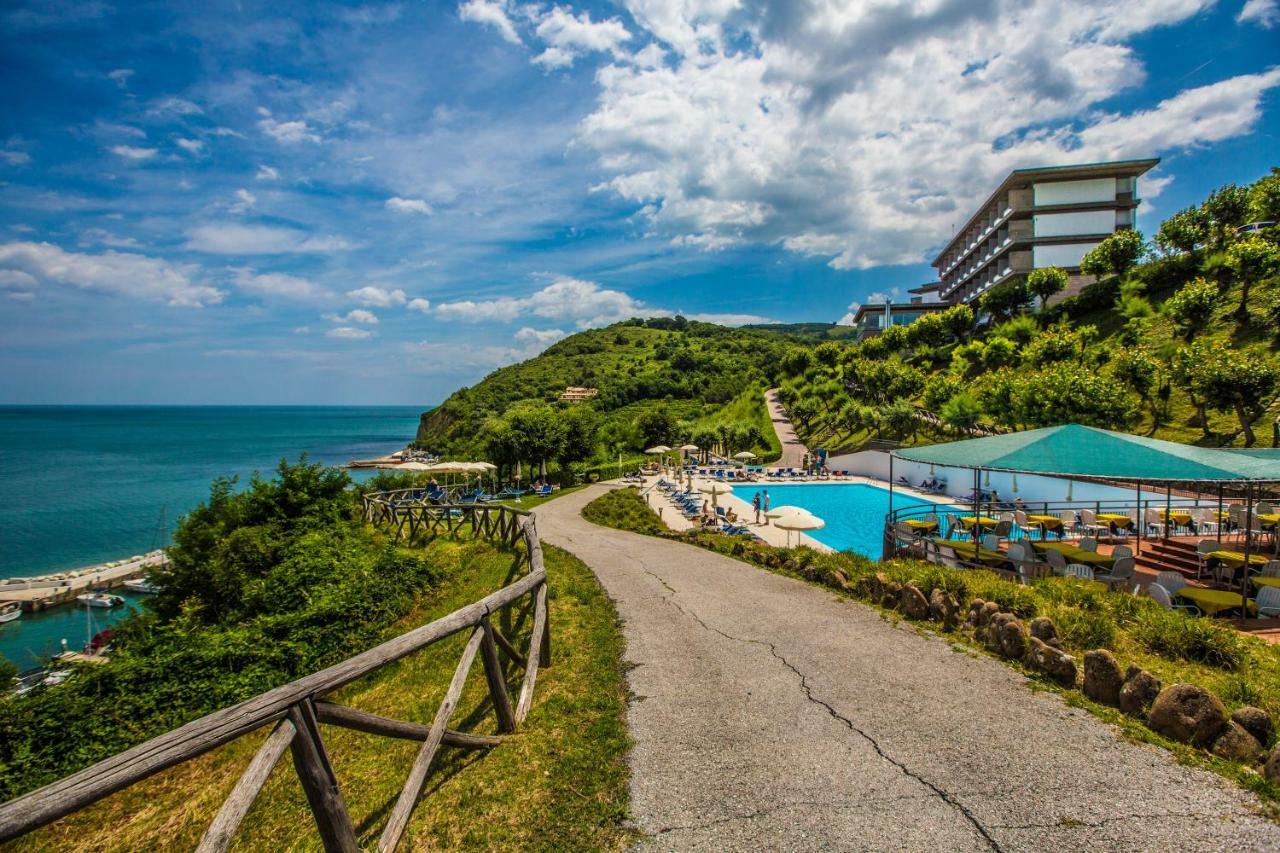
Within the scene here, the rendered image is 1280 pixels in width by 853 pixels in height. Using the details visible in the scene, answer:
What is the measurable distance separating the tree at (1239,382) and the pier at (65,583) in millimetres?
43582

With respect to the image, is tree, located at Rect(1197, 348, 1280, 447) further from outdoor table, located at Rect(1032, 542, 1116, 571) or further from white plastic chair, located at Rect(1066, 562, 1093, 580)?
white plastic chair, located at Rect(1066, 562, 1093, 580)

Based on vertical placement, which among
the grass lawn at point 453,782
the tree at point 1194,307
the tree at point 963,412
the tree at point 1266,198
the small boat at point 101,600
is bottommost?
the small boat at point 101,600

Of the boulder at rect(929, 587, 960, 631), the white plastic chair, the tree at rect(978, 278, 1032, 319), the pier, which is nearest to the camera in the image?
the boulder at rect(929, 587, 960, 631)

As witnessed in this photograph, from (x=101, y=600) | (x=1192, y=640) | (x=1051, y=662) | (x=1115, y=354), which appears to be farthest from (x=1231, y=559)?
(x=101, y=600)

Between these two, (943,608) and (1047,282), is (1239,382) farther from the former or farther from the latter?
(1047,282)

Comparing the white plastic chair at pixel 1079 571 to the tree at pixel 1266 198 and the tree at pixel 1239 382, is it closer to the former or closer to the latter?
the tree at pixel 1239 382

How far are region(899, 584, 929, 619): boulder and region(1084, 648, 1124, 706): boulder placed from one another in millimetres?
2579

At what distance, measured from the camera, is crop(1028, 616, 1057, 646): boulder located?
267 inches

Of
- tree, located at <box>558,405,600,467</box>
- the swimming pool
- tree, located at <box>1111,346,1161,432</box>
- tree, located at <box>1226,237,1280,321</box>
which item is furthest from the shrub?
tree, located at <box>1226,237,1280,321</box>

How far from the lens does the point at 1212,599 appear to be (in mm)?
8492

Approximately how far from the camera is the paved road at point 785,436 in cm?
4588

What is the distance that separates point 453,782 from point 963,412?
34.9 meters

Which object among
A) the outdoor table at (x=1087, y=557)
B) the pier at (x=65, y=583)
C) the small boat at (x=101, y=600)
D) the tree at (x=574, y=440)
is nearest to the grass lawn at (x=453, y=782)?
the outdoor table at (x=1087, y=557)

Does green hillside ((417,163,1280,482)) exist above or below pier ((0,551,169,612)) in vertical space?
above
